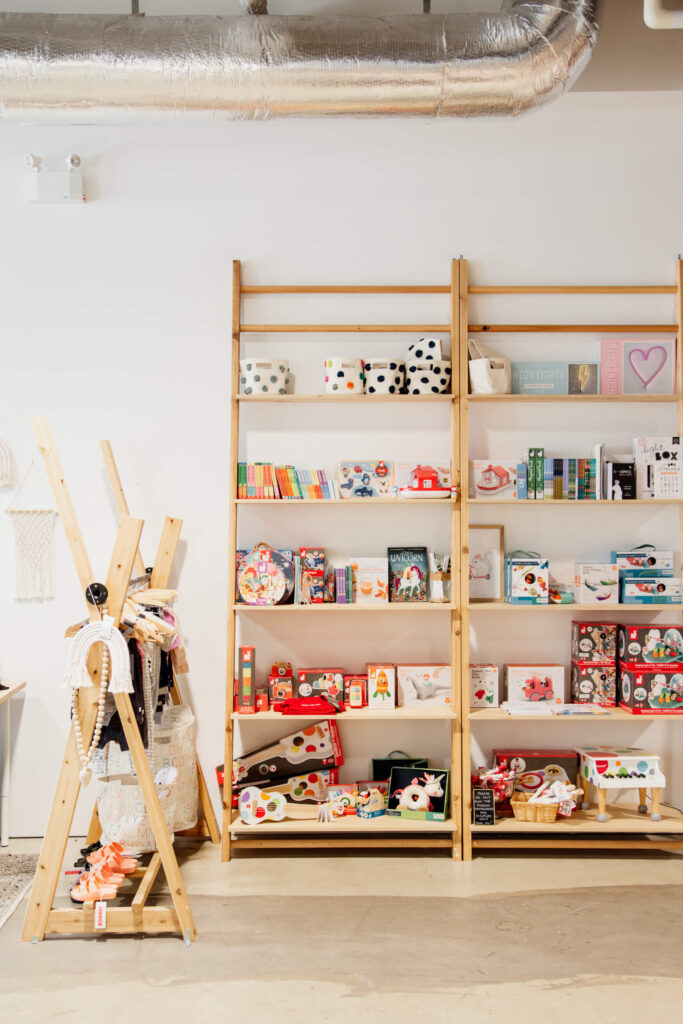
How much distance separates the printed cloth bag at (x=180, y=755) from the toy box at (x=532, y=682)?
4.17 feet

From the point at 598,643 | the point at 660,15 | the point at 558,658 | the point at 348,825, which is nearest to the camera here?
the point at 660,15

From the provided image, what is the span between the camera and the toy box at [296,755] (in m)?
3.22

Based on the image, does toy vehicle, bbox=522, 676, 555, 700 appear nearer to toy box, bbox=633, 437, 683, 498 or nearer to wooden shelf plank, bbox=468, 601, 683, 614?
wooden shelf plank, bbox=468, 601, 683, 614

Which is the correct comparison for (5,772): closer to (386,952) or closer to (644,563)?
(386,952)

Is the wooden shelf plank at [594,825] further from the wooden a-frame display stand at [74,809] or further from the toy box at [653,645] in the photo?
the wooden a-frame display stand at [74,809]

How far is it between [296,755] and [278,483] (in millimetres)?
1089

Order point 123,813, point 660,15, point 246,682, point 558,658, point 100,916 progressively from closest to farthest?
1. point 660,15
2. point 100,916
3. point 123,813
4. point 246,682
5. point 558,658

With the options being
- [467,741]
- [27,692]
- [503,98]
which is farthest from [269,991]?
[503,98]

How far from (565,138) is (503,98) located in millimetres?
860

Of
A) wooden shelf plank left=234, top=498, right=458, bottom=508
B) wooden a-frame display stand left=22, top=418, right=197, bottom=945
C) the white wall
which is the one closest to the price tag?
wooden a-frame display stand left=22, top=418, right=197, bottom=945

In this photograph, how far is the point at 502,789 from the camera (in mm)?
3170

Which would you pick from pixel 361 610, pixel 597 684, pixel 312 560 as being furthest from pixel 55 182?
pixel 597 684

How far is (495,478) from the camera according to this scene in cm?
323

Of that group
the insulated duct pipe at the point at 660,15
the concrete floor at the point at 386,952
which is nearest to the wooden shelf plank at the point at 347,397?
the insulated duct pipe at the point at 660,15
